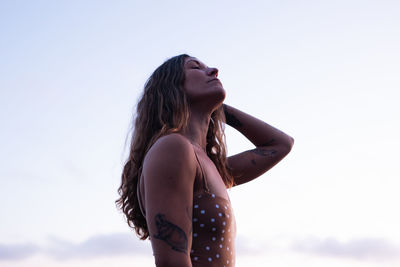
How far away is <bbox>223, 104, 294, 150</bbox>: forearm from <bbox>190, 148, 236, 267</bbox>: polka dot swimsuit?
1663 mm

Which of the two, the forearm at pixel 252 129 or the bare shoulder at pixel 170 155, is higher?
the forearm at pixel 252 129

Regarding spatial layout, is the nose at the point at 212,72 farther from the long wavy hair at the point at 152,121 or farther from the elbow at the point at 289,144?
the elbow at the point at 289,144

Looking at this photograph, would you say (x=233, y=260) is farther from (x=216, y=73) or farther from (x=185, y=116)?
(x=216, y=73)

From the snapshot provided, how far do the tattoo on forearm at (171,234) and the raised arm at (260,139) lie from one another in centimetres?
174

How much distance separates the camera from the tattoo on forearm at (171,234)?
11.2 feet

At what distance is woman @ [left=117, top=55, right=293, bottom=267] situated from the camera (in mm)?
3479

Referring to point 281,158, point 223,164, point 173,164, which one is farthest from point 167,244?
point 281,158

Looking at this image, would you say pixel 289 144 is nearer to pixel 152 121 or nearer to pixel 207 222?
pixel 152 121

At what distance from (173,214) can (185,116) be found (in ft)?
3.00

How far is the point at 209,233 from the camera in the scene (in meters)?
3.66

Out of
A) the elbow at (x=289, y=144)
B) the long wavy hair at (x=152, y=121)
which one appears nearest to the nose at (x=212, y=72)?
the long wavy hair at (x=152, y=121)

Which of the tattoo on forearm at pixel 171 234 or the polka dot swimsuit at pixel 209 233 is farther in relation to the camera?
the polka dot swimsuit at pixel 209 233

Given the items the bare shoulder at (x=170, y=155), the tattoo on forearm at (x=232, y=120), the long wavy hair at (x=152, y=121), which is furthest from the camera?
the tattoo on forearm at (x=232, y=120)

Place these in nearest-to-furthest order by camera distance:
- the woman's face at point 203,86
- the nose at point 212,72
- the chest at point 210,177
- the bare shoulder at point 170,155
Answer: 1. the bare shoulder at point 170,155
2. the chest at point 210,177
3. the woman's face at point 203,86
4. the nose at point 212,72
